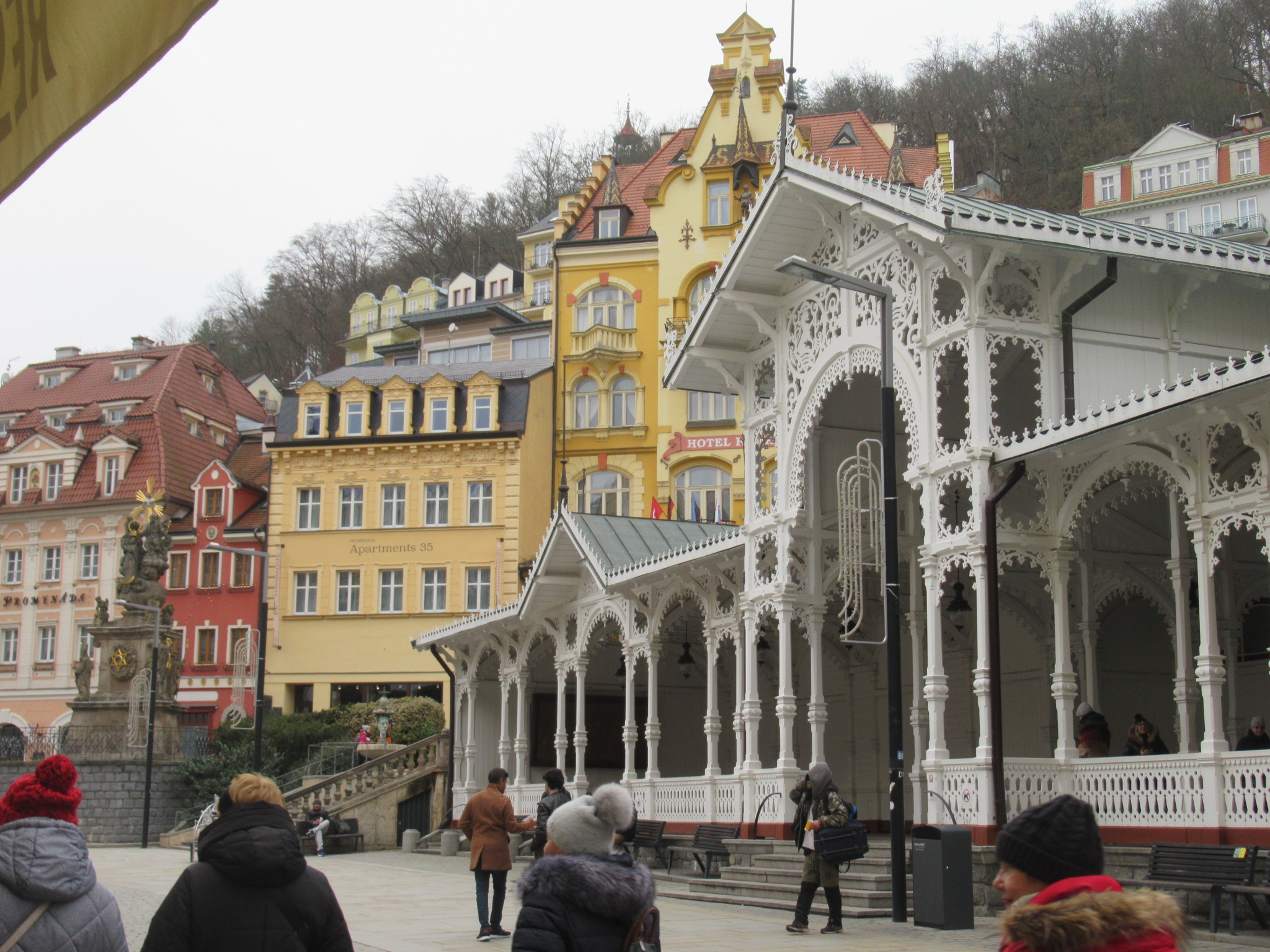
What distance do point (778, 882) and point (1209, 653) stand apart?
6.74 m

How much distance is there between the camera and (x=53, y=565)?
5681 cm

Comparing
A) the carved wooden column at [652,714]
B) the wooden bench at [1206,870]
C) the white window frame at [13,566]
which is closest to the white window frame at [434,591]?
the white window frame at [13,566]

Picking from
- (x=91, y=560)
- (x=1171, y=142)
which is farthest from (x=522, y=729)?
(x=1171, y=142)

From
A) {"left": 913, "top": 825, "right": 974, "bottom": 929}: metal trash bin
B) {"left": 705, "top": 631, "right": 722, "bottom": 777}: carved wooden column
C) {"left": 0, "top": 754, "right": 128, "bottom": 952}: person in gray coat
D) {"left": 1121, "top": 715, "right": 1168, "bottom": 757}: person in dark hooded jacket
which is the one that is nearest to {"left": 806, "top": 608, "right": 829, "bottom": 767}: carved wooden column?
{"left": 705, "top": 631, "right": 722, "bottom": 777}: carved wooden column

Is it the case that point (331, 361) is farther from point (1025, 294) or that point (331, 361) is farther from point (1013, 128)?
point (1025, 294)

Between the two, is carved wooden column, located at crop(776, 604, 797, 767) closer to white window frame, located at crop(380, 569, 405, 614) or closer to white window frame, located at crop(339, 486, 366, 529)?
white window frame, located at crop(380, 569, 405, 614)

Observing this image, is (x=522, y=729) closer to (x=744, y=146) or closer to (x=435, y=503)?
(x=435, y=503)

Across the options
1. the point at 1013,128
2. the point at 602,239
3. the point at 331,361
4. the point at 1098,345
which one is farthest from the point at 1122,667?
the point at 331,361

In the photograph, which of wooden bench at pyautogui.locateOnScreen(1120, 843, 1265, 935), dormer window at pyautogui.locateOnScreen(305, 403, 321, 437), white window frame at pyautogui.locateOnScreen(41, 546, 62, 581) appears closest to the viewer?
wooden bench at pyautogui.locateOnScreen(1120, 843, 1265, 935)

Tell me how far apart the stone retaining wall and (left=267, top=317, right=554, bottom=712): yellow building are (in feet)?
23.7

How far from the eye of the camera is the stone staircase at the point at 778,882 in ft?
56.7

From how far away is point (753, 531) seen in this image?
74.8 ft

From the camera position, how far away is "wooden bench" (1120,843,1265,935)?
13820mm

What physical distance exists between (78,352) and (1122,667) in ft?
190
